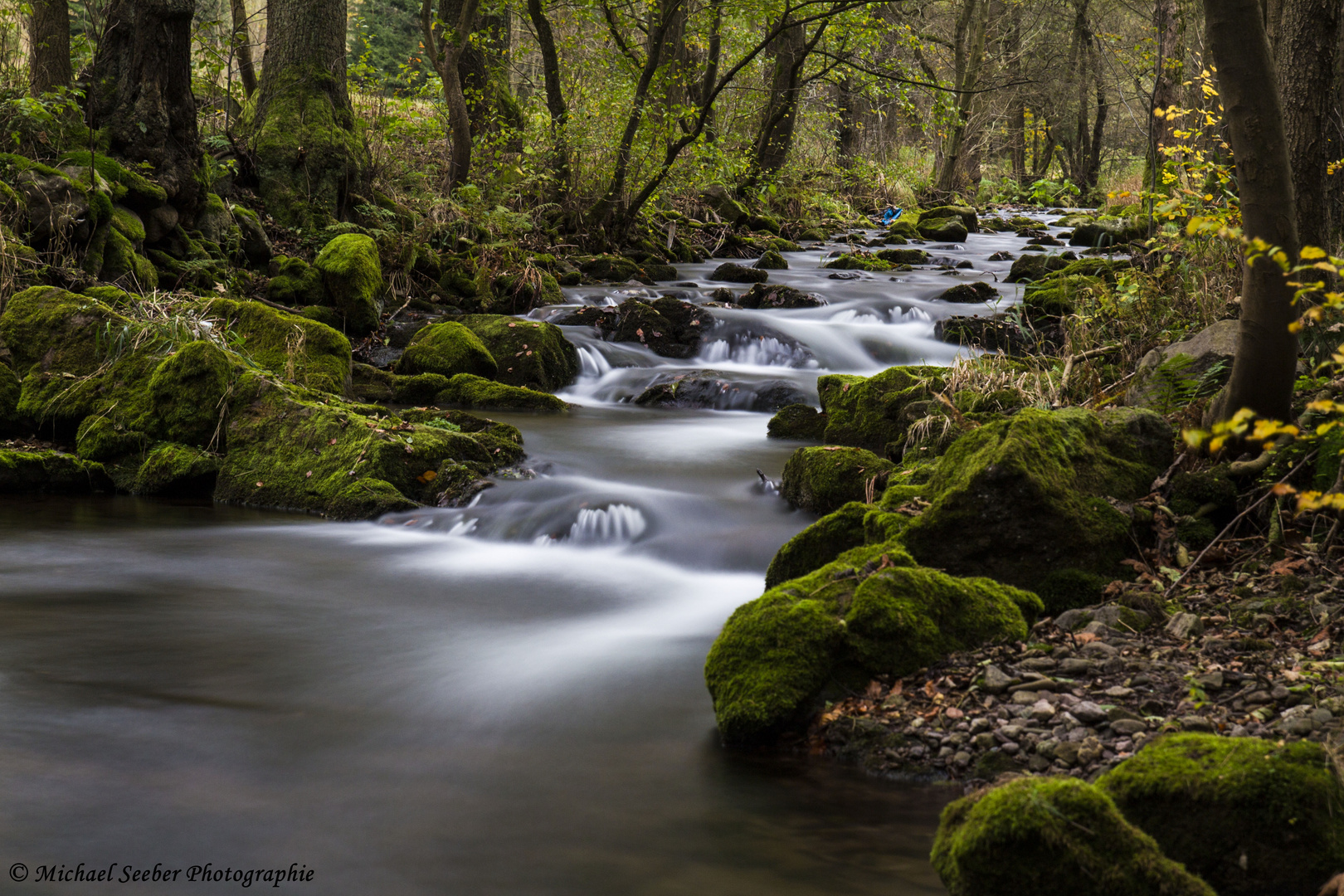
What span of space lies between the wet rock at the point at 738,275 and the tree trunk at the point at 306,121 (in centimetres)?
574

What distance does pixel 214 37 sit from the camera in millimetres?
16031

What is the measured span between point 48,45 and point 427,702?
35.5 feet

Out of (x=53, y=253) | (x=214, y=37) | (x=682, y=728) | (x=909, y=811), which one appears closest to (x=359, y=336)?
(x=53, y=253)

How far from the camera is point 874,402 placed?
8.54m

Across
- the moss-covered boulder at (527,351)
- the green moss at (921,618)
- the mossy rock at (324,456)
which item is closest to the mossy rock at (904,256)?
the moss-covered boulder at (527,351)

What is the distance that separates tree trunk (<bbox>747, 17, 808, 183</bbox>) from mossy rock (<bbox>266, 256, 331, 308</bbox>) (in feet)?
31.9

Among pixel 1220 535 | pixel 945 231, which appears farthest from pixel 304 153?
pixel 945 231

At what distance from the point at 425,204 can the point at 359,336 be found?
11.5ft

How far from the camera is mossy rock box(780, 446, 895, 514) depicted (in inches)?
260

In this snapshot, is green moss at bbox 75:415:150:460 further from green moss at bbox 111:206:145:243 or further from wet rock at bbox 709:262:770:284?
wet rock at bbox 709:262:770:284

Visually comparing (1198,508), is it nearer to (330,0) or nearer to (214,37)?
(330,0)

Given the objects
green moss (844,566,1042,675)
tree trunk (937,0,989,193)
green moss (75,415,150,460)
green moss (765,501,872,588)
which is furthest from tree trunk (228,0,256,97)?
tree trunk (937,0,989,193)

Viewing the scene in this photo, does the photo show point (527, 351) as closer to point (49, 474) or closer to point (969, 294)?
point (49, 474)

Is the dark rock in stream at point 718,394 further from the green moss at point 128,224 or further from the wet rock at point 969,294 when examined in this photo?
the green moss at point 128,224
